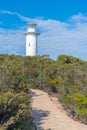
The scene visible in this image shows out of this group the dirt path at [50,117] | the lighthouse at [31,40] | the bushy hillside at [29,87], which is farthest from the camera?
the lighthouse at [31,40]

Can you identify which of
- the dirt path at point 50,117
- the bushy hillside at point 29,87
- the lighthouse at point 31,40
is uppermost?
the lighthouse at point 31,40

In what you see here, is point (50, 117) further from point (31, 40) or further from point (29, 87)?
point (31, 40)

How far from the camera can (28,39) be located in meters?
43.5

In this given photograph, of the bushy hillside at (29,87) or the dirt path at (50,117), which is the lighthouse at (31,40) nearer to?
the bushy hillside at (29,87)

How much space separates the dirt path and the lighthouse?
23454 millimetres

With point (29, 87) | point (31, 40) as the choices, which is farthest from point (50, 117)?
point (31, 40)

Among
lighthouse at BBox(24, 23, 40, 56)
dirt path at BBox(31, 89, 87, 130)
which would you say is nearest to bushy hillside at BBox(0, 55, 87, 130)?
dirt path at BBox(31, 89, 87, 130)

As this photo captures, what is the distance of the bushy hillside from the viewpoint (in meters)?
11.5

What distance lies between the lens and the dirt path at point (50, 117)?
15.0 meters

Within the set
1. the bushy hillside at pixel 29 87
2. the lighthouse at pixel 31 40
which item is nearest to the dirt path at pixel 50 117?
the bushy hillside at pixel 29 87

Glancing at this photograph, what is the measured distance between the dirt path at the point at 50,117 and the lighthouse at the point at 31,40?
23.5 meters

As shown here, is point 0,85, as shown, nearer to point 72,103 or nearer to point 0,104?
point 0,104

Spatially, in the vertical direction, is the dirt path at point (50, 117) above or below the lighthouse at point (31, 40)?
below

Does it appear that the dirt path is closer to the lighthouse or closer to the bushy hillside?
the bushy hillside
